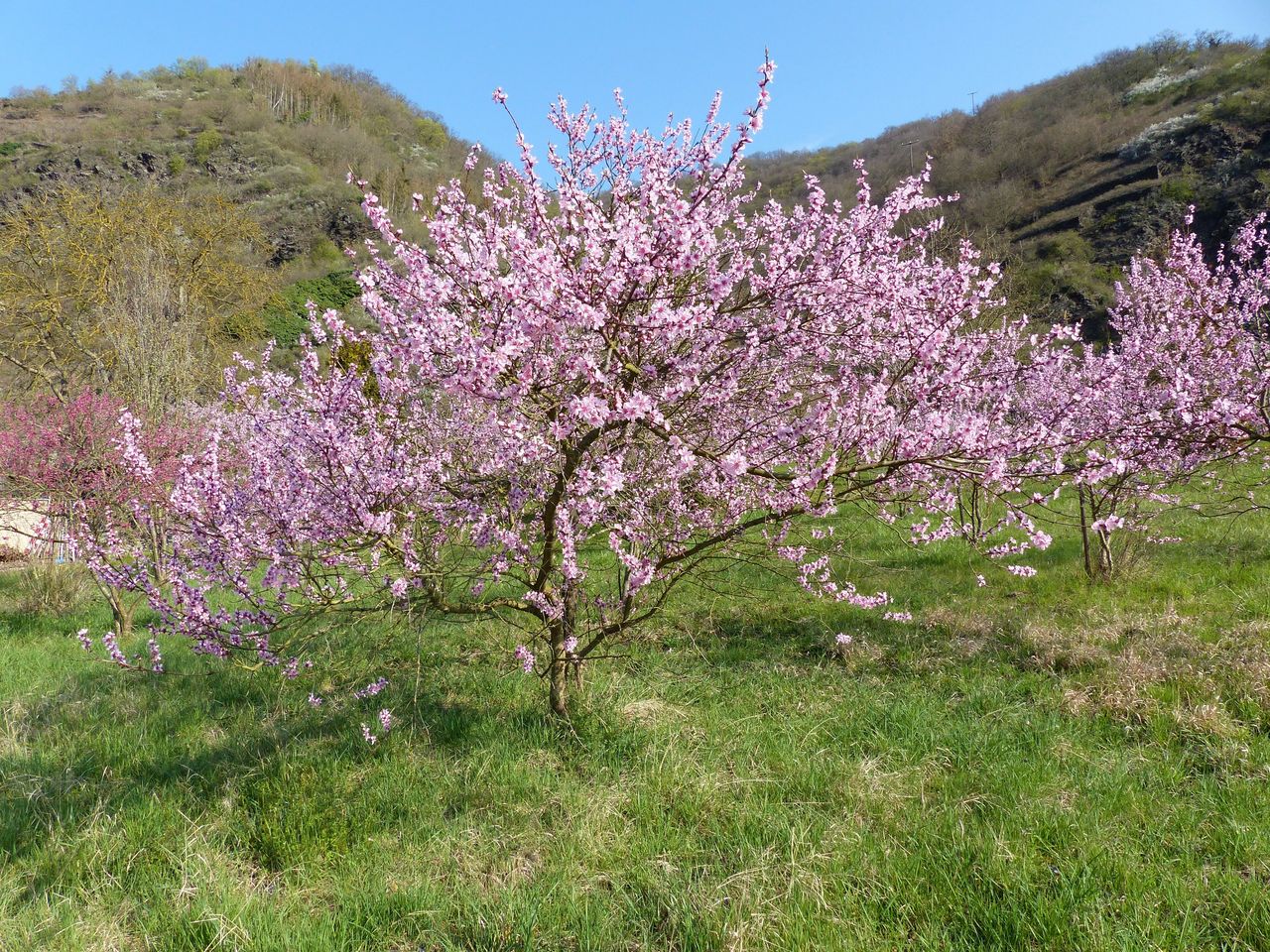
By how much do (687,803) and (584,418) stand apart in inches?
80.3

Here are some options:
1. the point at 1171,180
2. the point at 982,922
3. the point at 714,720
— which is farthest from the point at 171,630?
the point at 1171,180

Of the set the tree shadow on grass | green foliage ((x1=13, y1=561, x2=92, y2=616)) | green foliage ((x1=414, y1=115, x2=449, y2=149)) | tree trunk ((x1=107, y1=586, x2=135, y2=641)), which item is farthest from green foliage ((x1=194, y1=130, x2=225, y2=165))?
the tree shadow on grass

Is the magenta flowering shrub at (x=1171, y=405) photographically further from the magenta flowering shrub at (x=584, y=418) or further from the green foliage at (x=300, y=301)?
the green foliage at (x=300, y=301)

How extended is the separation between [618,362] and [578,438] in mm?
508

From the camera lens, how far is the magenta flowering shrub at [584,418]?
2.83 metres

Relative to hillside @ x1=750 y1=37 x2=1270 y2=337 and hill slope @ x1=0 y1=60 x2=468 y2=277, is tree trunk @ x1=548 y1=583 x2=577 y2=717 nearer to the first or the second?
hillside @ x1=750 y1=37 x2=1270 y2=337

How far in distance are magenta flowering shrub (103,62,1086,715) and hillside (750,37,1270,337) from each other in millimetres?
21188

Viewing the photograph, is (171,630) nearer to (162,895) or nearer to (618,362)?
(162,895)

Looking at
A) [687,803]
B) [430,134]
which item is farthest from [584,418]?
[430,134]

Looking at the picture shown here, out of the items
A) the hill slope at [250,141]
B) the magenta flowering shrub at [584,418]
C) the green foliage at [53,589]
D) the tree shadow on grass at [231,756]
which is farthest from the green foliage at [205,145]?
the magenta flowering shrub at [584,418]

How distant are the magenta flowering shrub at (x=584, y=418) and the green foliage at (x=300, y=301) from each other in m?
35.2

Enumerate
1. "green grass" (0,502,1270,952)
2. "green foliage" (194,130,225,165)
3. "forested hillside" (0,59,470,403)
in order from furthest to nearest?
"green foliage" (194,130,225,165) → "forested hillside" (0,59,470,403) → "green grass" (0,502,1270,952)

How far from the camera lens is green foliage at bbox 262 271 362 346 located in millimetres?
37516

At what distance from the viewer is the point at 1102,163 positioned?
1681 inches
